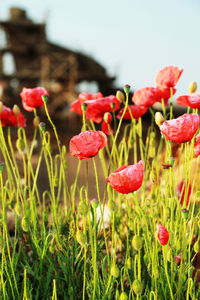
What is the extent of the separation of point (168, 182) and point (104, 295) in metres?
0.55

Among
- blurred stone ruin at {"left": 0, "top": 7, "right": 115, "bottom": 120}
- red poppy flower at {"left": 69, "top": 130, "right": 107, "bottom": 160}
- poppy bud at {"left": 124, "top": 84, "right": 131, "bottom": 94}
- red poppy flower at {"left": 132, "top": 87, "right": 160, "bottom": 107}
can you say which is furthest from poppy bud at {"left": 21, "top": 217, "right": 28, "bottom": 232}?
blurred stone ruin at {"left": 0, "top": 7, "right": 115, "bottom": 120}

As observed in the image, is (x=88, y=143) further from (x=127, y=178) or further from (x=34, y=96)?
(x=34, y=96)

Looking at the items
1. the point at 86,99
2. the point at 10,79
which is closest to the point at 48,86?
the point at 10,79

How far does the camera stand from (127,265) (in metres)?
1.63

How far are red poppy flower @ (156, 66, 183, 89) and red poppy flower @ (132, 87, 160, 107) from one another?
62mm

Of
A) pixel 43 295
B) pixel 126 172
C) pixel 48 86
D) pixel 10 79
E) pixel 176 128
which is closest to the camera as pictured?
pixel 126 172

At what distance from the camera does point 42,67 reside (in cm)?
1337

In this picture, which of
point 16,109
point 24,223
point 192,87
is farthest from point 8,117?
point 192,87

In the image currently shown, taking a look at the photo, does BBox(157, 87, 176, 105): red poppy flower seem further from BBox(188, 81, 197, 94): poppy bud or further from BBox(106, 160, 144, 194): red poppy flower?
BBox(106, 160, 144, 194): red poppy flower

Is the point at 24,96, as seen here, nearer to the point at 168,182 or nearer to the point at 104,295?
the point at 168,182

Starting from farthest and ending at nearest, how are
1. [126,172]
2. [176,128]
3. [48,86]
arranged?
[48,86] → [176,128] → [126,172]

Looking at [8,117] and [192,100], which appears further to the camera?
[8,117]

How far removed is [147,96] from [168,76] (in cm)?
14

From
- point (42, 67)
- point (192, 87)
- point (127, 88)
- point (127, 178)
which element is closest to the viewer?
point (127, 178)
